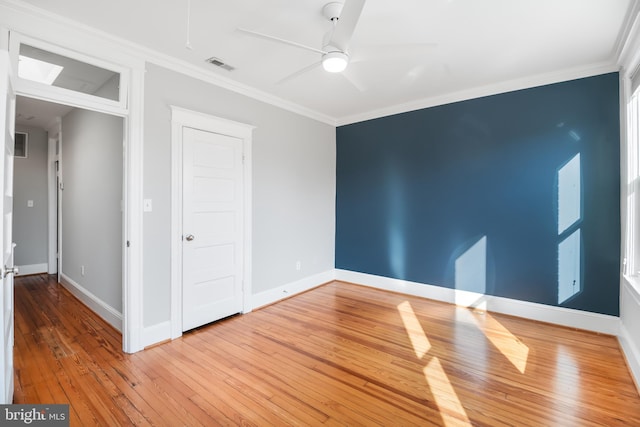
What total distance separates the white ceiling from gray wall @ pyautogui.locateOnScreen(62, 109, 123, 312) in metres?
1.25

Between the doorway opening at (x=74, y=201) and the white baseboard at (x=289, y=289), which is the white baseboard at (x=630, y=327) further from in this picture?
the doorway opening at (x=74, y=201)

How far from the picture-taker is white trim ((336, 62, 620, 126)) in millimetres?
3022

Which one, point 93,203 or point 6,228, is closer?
point 6,228

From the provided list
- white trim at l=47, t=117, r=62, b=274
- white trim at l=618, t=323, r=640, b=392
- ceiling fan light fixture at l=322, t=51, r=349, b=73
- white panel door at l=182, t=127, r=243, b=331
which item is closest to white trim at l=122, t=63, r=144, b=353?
white panel door at l=182, t=127, r=243, b=331

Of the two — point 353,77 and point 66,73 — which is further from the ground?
point 353,77

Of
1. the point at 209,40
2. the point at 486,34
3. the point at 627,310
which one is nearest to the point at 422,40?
the point at 486,34

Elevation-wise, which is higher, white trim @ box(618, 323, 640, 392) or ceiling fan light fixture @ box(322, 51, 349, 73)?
ceiling fan light fixture @ box(322, 51, 349, 73)

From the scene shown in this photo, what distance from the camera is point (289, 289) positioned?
425 centimetres

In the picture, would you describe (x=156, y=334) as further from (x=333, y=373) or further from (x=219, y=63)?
(x=219, y=63)

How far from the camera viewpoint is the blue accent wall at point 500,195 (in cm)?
304

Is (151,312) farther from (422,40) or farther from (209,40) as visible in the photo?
(422,40)

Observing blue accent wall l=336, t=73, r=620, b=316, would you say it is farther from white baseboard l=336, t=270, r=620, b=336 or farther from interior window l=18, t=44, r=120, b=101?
interior window l=18, t=44, r=120, b=101

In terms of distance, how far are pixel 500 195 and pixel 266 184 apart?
2.92m

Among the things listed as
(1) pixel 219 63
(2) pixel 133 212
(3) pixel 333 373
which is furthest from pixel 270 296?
(1) pixel 219 63
